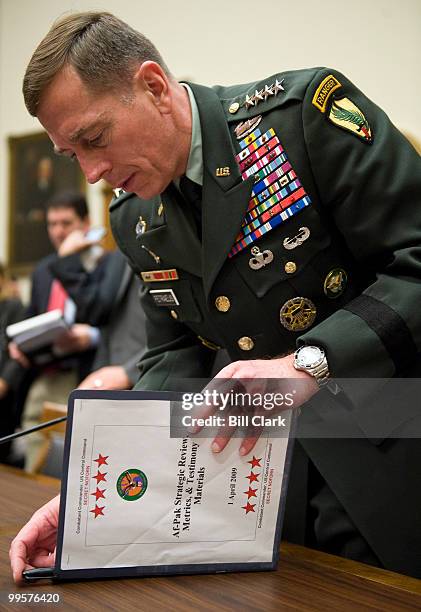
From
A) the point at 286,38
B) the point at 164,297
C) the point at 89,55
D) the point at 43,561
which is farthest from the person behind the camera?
the point at 286,38

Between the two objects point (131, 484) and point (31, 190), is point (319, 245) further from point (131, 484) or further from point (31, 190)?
point (31, 190)

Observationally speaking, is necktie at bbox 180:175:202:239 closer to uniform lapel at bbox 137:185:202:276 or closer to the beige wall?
uniform lapel at bbox 137:185:202:276

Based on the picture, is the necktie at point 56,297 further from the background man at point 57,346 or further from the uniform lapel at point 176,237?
the uniform lapel at point 176,237

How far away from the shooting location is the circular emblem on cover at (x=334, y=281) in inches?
48.4

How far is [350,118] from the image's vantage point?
119 centimetres

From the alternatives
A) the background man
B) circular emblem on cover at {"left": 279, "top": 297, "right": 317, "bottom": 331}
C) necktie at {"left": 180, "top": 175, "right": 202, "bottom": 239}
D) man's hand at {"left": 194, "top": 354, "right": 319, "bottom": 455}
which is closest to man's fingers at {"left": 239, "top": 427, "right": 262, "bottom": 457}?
man's hand at {"left": 194, "top": 354, "right": 319, "bottom": 455}

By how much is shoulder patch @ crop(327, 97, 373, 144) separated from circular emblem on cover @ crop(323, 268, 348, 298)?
20cm

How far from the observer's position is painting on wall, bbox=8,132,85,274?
5.84 meters

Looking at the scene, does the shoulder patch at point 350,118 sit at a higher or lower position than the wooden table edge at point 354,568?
higher

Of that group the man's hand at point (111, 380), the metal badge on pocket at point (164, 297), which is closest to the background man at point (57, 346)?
the man's hand at point (111, 380)

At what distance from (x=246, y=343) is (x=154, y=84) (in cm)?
44

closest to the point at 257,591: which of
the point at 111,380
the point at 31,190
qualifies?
the point at 111,380

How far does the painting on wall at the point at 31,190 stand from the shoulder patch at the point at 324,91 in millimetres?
4652

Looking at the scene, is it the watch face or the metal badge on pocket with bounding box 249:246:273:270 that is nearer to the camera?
the watch face
